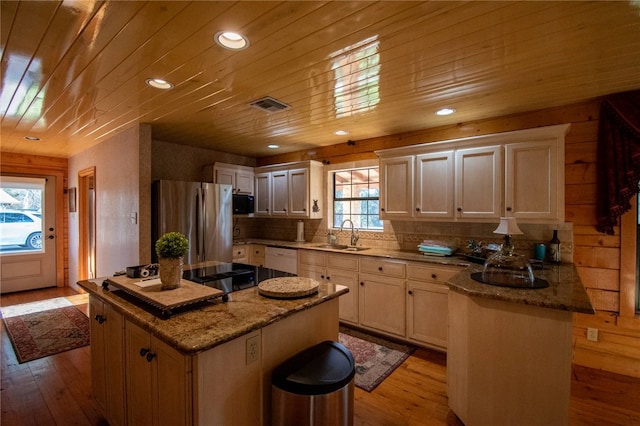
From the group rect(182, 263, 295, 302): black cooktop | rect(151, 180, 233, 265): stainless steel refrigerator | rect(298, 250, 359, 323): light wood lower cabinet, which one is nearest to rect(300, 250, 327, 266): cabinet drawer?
rect(298, 250, 359, 323): light wood lower cabinet

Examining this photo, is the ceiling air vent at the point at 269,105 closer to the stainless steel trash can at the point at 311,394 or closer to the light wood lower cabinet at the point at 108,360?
the light wood lower cabinet at the point at 108,360

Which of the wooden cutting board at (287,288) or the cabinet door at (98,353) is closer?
the wooden cutting board at (287,288)

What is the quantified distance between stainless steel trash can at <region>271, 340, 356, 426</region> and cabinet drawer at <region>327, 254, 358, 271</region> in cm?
201

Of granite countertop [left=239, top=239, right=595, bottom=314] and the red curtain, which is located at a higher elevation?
the red curtain

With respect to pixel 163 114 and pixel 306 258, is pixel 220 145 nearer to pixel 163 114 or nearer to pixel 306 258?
pixel 163 114

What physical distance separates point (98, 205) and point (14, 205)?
221 cm

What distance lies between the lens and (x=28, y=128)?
3.44 m

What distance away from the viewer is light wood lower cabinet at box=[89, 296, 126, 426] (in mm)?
1691

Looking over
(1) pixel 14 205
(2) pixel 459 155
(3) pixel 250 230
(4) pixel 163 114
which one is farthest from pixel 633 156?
(1) pixel 14 205

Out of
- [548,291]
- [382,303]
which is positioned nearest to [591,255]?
[548,291]

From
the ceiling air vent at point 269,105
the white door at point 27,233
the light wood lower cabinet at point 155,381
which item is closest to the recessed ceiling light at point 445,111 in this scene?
the ceiling air vent at point 269,105

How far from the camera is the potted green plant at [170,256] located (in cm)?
162

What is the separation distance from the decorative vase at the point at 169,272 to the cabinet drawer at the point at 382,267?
2166mm

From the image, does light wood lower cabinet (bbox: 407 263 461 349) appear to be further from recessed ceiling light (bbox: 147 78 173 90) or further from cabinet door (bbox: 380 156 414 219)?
recessed ceiling light (bbox: 147 78 173 90)
